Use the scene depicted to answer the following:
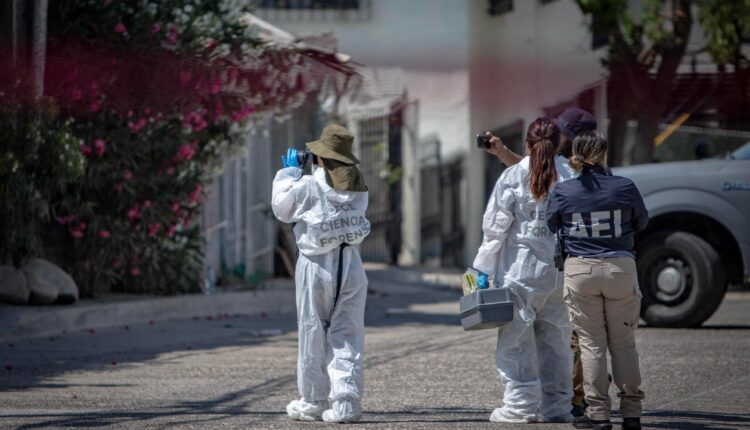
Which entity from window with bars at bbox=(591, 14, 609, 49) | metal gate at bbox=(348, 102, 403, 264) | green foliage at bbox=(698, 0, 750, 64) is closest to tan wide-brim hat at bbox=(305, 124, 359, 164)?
window with bars at bbox=(591, 14, 609, 49)

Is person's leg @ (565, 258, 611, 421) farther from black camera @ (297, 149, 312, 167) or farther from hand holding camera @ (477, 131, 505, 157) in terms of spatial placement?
black camera @ (297, 149, 312, 167)

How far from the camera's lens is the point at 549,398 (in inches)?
279

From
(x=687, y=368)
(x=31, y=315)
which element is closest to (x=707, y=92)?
(x=687, y=368)

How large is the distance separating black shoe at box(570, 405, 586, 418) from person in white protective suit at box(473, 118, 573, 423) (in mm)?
126

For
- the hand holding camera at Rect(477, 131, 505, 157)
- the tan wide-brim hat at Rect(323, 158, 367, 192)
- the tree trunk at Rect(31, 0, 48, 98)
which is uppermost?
the tree trunk at Rect(31, 0, 48, 98)

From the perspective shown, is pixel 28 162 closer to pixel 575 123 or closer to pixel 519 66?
pixel 519 66

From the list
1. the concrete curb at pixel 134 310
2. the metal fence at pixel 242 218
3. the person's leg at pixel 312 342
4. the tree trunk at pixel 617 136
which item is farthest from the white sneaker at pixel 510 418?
the metal fence at pixel 242 218

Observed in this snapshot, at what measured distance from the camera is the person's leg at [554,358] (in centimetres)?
707

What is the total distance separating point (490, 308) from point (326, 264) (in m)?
0.91

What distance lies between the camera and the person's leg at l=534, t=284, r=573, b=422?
23.2 feet

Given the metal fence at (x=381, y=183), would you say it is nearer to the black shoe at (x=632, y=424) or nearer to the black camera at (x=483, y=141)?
the black camera at (x=483, y=141)

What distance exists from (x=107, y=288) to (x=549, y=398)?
300 inches

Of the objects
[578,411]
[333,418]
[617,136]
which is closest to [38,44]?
[333,418]

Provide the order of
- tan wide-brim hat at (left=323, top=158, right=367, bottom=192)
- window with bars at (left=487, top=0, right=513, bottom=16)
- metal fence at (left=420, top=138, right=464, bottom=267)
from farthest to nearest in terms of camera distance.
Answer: metal fence at (left=420, top=138, right=464, bottom=267)
window with bars at (left=487, top=0, right=513, bottom=16)
tan wide-brim hat at (left=323, top=158, right=367, bottom=192)
